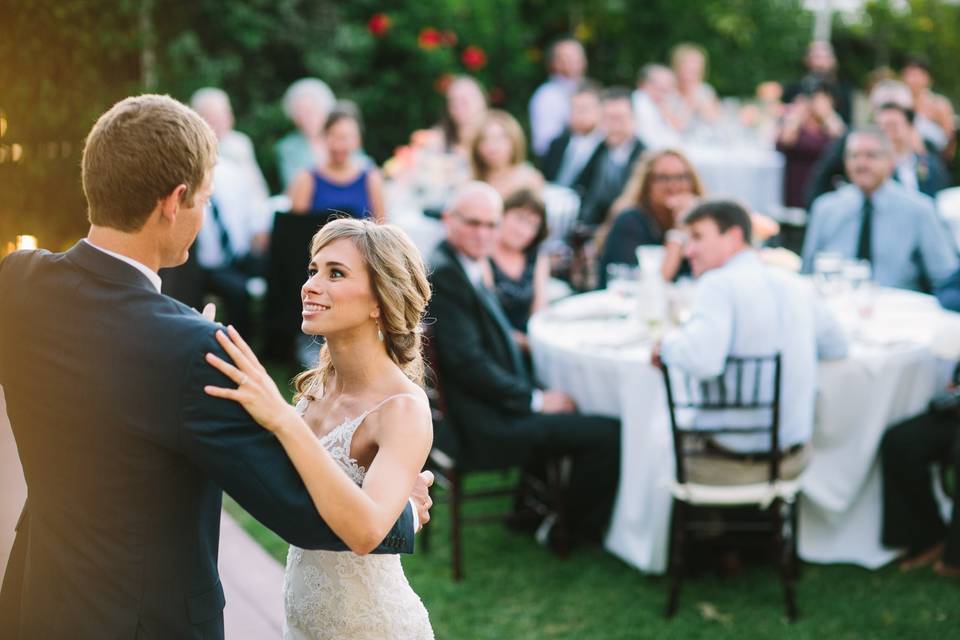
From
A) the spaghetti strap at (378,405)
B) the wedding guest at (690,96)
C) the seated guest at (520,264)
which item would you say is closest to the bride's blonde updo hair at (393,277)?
the spaghetti strap at (378,405)

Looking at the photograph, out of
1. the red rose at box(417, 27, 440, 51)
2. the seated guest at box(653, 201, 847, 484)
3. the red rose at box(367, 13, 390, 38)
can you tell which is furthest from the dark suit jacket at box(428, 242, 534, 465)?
the red rose at box(367, 13, 390, 38)

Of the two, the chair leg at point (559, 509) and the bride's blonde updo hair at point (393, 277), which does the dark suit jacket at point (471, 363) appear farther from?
the bride's blonde updo hair at point (393, 277)

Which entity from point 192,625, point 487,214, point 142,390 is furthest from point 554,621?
point 142,390

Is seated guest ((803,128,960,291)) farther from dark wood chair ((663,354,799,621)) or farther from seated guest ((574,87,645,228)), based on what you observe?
seated guest ((574,87,645,228))

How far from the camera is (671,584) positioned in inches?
151

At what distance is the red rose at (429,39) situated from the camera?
1034 centimetres

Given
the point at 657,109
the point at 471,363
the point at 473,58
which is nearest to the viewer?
the point at 471,363

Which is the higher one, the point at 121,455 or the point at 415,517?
the point at 121,455

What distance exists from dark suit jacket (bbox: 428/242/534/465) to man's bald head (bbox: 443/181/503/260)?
81mm


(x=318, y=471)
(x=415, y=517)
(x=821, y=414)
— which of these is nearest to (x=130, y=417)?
(x=318, y=471)

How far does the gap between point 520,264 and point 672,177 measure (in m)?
0.85

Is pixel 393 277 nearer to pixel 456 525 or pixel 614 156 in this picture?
pixel 456 525

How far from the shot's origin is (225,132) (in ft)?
23.6

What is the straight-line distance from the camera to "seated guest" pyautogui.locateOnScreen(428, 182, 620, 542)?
4.15m
